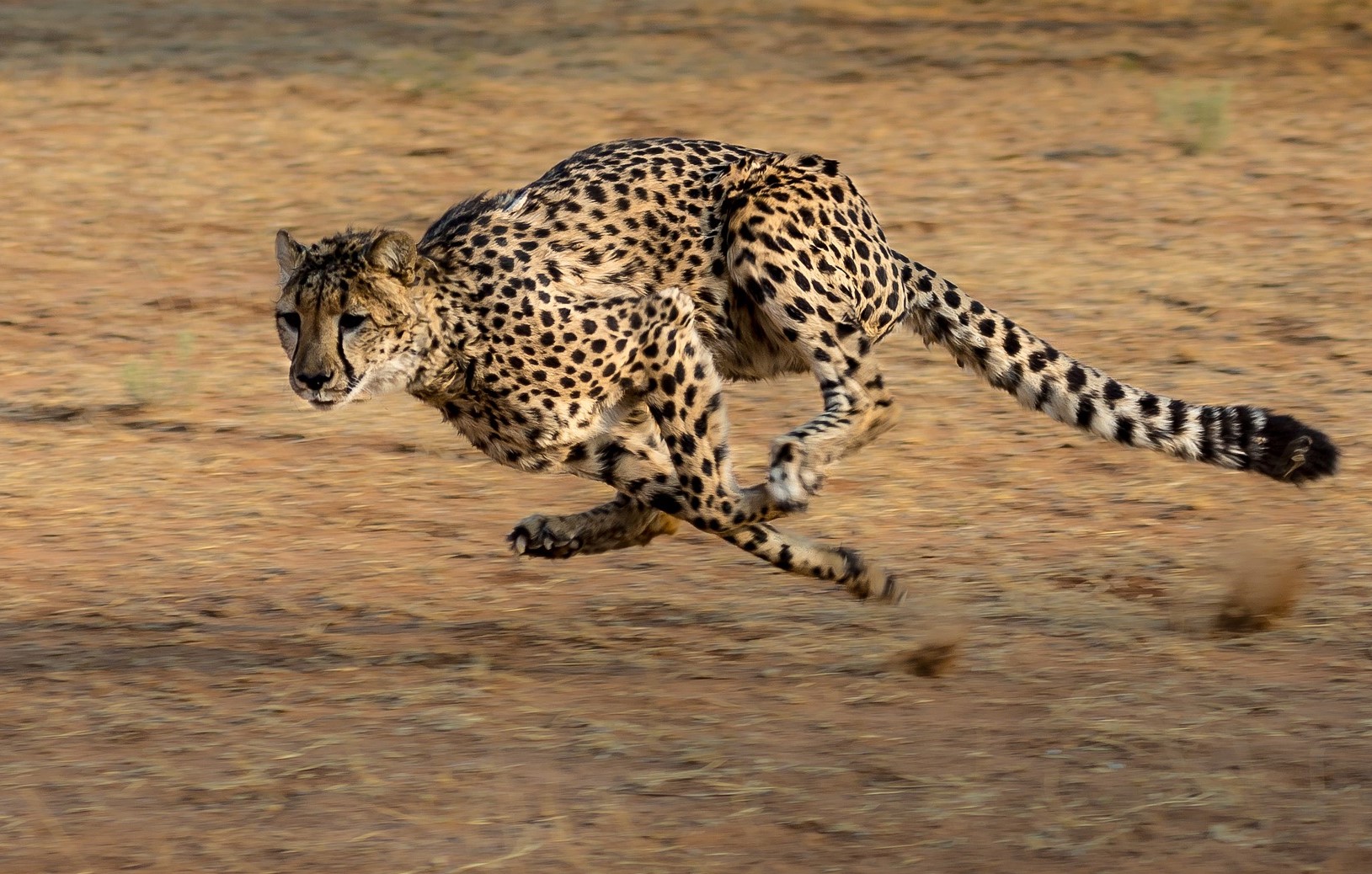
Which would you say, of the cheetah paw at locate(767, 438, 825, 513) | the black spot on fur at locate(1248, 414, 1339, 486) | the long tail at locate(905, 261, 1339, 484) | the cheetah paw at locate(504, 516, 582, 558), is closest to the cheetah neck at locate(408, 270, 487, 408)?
the cheetah paw at locate(504, 516, 582, 558)

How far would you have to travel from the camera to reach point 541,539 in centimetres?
586

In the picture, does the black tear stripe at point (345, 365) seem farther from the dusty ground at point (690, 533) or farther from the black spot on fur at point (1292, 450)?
the black spot on fur at point (1292, 450)

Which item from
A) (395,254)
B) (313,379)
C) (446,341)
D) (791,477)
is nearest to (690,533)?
(791,477)

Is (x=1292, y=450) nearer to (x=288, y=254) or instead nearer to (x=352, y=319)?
(x=352, y=319)

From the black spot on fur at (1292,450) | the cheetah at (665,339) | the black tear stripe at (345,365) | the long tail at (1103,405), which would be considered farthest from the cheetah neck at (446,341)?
the black spot on fur at (1292,450)

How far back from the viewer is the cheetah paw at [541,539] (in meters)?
5.86

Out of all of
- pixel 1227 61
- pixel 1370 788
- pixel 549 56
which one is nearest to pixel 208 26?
pixel 549 56

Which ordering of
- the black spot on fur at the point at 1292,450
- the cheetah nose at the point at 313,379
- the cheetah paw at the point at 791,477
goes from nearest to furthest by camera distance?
the cheetah nose at the point at 313,379 → the cheetah paw at the point at 791,477 → the black spot on fur at the point at 1292,450

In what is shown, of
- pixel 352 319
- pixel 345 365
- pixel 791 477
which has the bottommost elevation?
pixel 791 477

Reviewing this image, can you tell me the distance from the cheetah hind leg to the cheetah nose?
0.88 metres

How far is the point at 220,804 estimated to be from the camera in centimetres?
446

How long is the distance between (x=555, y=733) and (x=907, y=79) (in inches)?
338

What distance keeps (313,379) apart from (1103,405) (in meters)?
2.41

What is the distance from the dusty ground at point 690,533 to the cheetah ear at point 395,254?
1.06m
